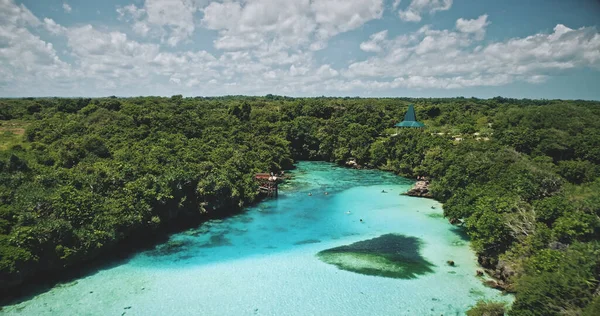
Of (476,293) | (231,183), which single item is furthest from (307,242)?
(476,293)

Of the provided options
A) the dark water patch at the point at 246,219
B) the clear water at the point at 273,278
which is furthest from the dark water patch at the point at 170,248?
the dark water patch at the point at 246,219

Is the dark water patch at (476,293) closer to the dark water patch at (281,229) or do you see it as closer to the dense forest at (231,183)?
the dense forest at (231,183)

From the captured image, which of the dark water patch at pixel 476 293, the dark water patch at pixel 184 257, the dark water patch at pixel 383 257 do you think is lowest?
the dark water patch at pixel 184 257

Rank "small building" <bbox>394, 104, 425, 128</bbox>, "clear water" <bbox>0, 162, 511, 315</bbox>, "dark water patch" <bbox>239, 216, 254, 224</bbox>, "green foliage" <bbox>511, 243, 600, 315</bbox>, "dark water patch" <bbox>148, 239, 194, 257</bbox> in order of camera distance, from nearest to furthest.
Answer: "green foliage" <bbox>511, 243, 600, 315</bbox>, "clear water" <bbox>0, 162, 511, 315</bbox>, "dark water patch" <bbox>148, 239, 194, 257</bbox>, "dark water patch" <bbox>239, 216, 254, 224</bbox>, "small building" <bbox>394, 104, 425, 128</bbox>

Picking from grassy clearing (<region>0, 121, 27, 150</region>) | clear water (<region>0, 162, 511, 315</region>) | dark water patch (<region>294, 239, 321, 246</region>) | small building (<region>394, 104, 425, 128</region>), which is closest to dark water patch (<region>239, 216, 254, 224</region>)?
clear water (<region>0, 162, 511, 315</region>)

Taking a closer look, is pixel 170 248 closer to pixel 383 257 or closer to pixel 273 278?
pixel 273 278

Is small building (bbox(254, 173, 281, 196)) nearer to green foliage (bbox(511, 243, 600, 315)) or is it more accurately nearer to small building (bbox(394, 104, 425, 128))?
green foliage (bbox(511, 243, 600, 315))
